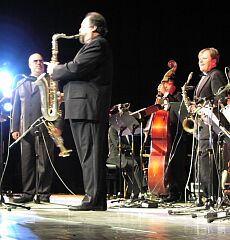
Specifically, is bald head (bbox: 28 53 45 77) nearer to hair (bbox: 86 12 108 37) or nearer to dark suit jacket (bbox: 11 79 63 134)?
dark suit jacket (bbox: 11 79 63 134)

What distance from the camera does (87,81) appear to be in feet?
14.7

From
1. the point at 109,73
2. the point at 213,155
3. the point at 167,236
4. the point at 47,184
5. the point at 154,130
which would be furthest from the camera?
the point at 154,130

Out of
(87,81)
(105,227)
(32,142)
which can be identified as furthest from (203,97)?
(105,227)

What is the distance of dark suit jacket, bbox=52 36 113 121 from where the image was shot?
441 centimetres

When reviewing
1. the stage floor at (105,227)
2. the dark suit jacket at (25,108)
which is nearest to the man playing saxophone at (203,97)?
the stage floor at (105,227)

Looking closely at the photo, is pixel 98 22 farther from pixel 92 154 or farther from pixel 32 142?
pixel 32 142

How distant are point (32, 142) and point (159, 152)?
1.62 m

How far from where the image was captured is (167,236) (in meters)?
3.02

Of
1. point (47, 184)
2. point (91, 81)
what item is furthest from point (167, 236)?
point (47, 184)

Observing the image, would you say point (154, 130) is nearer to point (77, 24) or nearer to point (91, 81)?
point (91, 81)

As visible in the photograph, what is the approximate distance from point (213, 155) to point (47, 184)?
6.82 ft

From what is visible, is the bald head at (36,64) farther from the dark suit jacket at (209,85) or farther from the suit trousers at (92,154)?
the suit trousers at (92,154)

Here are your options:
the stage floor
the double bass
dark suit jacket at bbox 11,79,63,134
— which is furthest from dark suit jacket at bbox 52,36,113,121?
the double bass

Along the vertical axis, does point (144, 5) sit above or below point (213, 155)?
above
